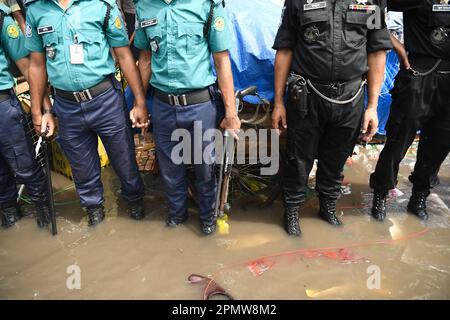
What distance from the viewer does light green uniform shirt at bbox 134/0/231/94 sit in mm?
2912

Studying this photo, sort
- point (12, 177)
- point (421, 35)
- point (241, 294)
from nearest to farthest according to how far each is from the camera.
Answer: point (241, 294), point (421, 35), point (12, 177)

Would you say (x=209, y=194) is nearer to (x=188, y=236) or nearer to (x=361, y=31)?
(x=188, y=236)

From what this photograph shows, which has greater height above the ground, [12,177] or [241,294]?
[12,177]

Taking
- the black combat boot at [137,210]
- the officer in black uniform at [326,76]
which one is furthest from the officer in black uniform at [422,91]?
the black combat boot at [137,210]

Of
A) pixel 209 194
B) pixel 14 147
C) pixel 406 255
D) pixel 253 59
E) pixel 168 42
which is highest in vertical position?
pixel 168 42

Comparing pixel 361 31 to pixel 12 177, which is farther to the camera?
pixel 12 177

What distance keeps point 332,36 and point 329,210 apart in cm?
169

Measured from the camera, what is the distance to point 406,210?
3963 millimetres

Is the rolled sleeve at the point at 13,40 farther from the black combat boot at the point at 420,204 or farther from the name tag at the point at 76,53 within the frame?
the black combat boot at the point at 420,204

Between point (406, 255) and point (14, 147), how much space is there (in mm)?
3714

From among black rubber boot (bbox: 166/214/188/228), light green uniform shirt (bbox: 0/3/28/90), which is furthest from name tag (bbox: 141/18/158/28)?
black rubber boot (bbox: 166/214/188/228)

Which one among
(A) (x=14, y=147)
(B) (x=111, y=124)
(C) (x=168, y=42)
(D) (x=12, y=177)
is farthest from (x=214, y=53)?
(D) (x=12, y=177)

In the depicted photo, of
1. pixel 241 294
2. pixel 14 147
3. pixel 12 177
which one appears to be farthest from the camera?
pixel 12 177

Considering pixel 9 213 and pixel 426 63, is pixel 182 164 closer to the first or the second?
pixel 9 213
